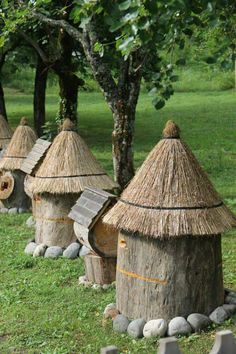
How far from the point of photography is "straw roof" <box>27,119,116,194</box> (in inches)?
364

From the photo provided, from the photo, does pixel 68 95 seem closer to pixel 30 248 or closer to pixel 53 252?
pixel 30 248

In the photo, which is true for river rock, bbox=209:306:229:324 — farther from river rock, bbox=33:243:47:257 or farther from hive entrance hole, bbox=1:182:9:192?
hive entrance hole, bbox=1:182:9:192

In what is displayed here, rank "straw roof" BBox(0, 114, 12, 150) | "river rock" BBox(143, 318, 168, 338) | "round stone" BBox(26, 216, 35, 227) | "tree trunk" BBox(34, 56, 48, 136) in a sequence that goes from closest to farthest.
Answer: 1. "river rock" BBox(143, 318, 168, 338)
2. "round stone" BBox(26, 216, 35, 227)
3. "straw roof" BBox(0, 114, 12, 150)
4. "tree trunk" BBox(34, 56, 48, 136)

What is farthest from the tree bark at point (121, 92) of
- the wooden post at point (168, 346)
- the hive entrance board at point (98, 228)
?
the wooden post at point (168, 346)

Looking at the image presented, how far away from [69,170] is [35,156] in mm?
2340

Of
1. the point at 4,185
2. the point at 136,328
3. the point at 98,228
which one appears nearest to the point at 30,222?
the point at 4,185

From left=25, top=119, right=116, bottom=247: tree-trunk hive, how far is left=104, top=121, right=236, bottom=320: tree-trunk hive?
2.92m

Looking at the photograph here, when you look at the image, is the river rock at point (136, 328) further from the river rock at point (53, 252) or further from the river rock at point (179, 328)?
the river rock at point (53, 252)

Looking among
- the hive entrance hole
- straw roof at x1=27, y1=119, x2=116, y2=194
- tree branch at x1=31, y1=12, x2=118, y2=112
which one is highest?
tree branch at x1=31, y1=12, x2=118, y2=112

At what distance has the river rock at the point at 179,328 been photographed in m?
6.06

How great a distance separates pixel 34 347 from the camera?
20.1ft

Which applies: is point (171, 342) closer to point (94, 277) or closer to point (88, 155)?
point (94, 277)

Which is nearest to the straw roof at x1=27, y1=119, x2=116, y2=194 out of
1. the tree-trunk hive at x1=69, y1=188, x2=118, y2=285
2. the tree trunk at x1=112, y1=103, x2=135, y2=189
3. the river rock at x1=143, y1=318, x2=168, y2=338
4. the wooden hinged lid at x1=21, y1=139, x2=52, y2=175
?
the tree trunk at x1=112, y1=103, x2=135, y2=189

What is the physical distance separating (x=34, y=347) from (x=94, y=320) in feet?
2.48
